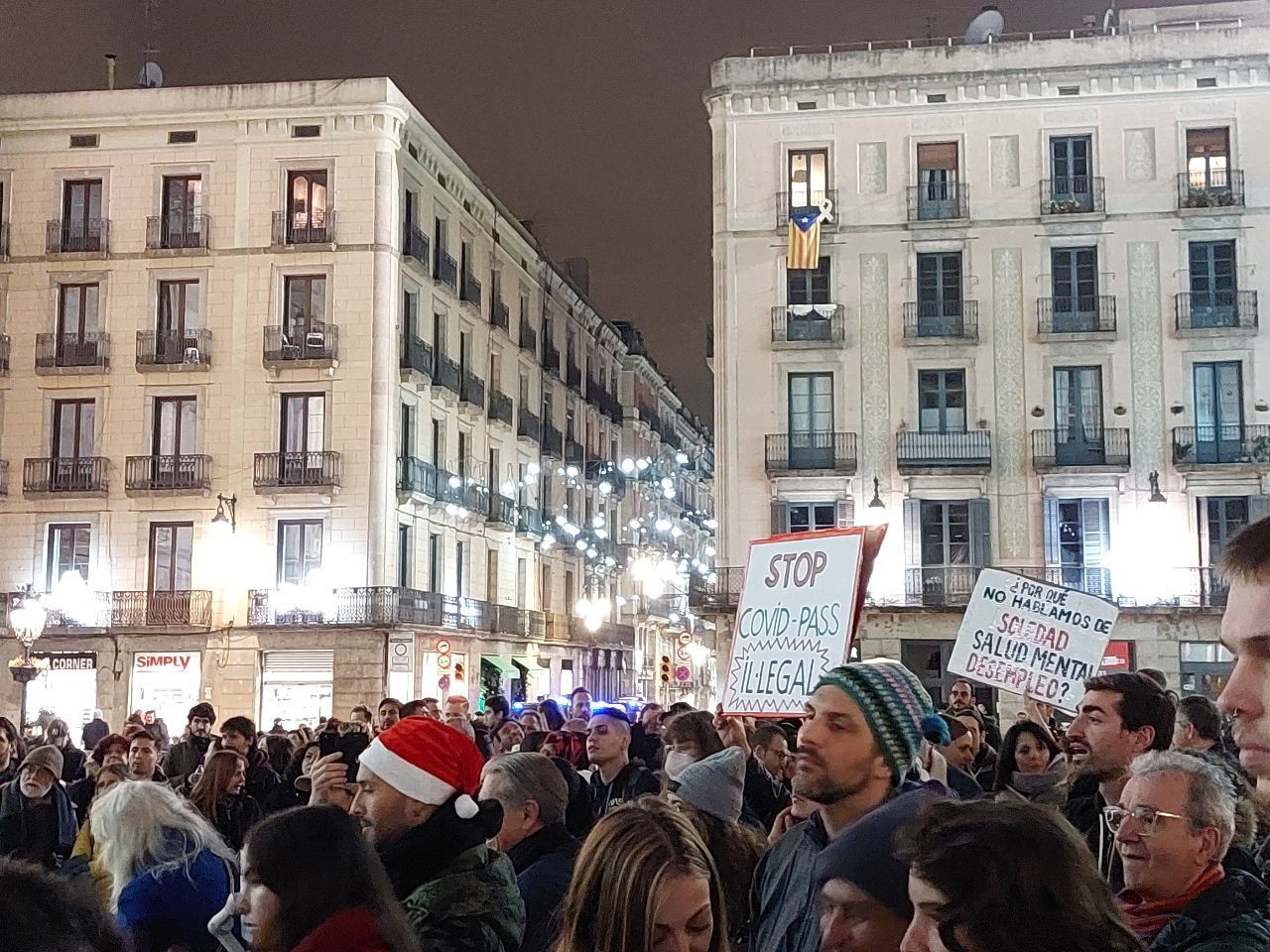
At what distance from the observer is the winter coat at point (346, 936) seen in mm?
3584

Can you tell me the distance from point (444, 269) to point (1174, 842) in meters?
39.3

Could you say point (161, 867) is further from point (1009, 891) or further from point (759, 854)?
point (1009, 891)

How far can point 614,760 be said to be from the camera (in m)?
9.55

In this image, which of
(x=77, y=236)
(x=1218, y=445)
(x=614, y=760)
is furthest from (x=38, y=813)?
(x=77, y=236)

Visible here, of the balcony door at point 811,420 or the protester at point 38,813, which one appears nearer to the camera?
the protester at point 38,813

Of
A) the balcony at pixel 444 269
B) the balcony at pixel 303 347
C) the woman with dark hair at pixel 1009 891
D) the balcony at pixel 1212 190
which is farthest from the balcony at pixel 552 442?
the woman with dark hair at pixel 1009 891

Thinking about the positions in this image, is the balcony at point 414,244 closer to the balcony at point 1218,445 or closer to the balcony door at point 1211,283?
the balcony door at point 1211,283

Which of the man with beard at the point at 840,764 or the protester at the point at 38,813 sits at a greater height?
the man with beard at the point at 840,764

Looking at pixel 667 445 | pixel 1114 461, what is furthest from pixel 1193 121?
pixel 667 445

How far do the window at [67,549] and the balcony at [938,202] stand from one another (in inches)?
908

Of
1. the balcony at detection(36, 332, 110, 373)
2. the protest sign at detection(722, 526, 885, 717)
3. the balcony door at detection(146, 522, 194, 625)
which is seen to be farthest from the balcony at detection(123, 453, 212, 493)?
the protest sign at detection(722, 526, 885, 717)

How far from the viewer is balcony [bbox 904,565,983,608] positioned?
1325 inches

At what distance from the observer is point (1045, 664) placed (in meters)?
11.0

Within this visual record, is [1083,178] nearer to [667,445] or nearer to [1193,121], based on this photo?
[1193,121]
